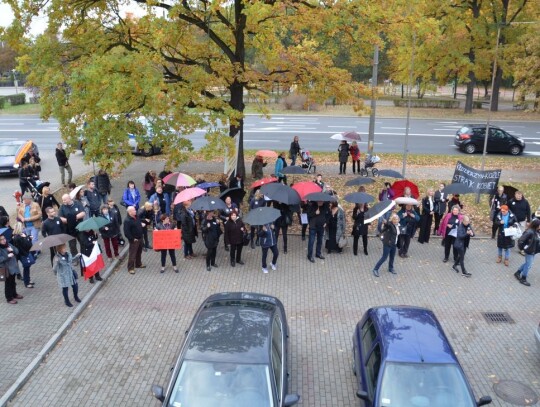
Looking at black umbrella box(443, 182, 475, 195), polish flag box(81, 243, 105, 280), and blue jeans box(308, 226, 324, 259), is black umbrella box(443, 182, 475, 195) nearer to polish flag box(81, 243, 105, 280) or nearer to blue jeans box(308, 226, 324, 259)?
blue jeans box(308, 226, 324, 259)

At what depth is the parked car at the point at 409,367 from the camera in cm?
608

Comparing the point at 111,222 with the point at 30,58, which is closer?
the point at 111,222

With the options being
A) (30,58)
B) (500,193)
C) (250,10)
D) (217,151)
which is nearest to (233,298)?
(217,151)

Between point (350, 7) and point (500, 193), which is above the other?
point (350, 7)

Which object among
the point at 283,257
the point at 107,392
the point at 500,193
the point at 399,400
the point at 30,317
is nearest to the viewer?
the point at 399,400

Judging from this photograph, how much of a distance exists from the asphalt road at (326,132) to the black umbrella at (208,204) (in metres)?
14.9

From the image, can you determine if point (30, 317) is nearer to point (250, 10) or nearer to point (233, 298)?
point (233, 298)

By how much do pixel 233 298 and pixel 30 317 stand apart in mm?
4410

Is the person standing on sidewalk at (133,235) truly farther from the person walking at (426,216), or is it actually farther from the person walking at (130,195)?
the person walking at (426,216)

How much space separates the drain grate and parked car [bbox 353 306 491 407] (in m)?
2.90

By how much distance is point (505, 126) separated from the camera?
34.1m

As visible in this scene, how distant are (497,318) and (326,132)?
74.0 ft

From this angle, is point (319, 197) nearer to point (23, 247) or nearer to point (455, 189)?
point (455, 189)

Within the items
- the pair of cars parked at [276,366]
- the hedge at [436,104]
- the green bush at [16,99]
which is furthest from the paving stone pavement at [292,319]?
the green bush at [16,99]
